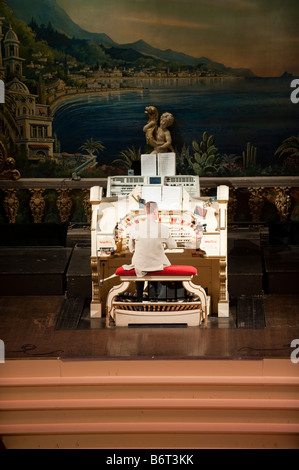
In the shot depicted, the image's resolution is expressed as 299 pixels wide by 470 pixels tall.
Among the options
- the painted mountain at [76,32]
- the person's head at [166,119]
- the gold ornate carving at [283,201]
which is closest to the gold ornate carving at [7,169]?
the painted mountain at [76,32]

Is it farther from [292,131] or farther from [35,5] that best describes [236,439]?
[35,5]

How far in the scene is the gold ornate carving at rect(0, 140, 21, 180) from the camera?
10492 millimetres

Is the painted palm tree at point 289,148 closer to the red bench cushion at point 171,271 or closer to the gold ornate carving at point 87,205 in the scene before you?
the gold ornate carving at point 87,205

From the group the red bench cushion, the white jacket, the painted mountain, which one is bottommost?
the red bench cushion

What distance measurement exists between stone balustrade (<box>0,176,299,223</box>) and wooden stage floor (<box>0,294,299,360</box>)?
80.4 inches

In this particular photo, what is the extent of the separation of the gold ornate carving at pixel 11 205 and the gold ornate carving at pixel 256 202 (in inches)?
113

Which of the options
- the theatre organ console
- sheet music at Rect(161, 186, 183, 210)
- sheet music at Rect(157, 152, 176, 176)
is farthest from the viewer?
sheet music at Rect(157, 152, 176, 176)

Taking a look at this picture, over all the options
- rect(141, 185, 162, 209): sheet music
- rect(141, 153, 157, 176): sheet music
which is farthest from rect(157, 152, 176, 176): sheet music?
rect(141, 185, 162, 209): sheet music

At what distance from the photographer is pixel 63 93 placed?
10.5m

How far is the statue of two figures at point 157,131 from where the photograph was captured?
1031 cm

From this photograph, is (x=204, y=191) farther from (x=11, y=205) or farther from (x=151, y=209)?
(x=151, y=209)

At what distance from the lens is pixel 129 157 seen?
10508 millimetres

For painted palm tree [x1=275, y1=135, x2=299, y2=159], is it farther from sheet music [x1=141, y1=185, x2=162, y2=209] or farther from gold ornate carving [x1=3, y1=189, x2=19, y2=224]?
gold ornate carving [x1=3, y1=189, x2=19, y2=224]

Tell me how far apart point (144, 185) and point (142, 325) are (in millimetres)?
1599
